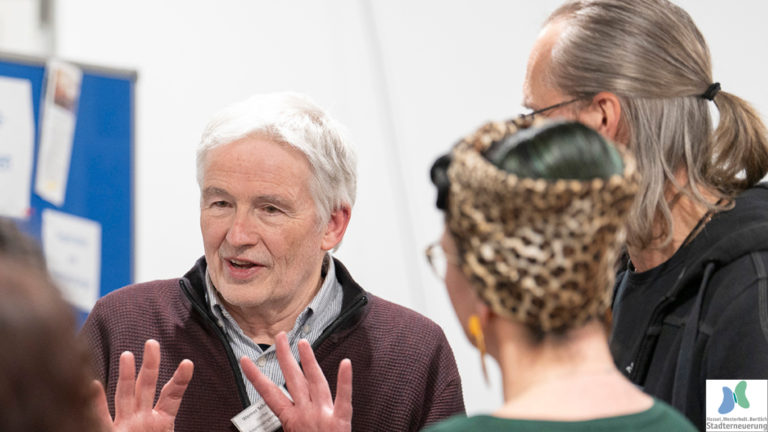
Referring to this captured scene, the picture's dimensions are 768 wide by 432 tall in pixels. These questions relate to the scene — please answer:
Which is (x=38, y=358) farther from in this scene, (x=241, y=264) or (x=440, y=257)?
(x=241, y=264)

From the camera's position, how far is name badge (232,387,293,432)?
158cm

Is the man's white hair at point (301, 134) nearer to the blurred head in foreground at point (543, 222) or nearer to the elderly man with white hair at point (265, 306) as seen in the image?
the elderly man with white hair at point (265, 306)

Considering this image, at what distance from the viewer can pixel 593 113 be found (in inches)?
58.2

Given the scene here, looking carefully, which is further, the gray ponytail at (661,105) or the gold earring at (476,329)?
the gray ponytail at (661,105)

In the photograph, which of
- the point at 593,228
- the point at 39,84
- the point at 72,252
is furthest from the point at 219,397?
the point at 39,84

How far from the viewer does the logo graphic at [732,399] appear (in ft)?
4.13

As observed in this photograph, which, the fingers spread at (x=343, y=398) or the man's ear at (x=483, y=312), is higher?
the man's ear at (x=483, y=312)

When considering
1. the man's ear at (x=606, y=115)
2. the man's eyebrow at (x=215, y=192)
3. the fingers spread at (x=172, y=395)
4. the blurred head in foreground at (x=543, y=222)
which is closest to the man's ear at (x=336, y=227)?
the man's eyebrow at (x=215, y=192)

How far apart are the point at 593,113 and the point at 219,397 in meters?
1.06

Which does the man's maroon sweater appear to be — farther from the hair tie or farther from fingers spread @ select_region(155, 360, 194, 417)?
the hair tie

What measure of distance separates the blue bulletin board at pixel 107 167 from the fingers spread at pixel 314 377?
1.67m

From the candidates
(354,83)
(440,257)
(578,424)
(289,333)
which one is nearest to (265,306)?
(289,333)

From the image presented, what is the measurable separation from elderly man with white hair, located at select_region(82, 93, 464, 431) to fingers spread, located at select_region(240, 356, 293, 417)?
0.73 feet

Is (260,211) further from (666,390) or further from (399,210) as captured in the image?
(399,210)
